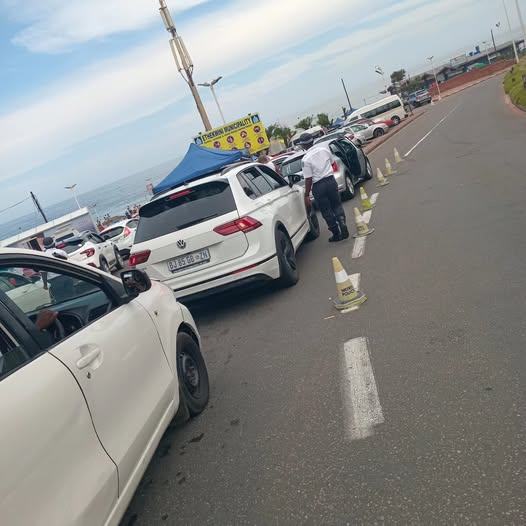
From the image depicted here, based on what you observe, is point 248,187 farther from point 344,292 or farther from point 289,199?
point 344,292

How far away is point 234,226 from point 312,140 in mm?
3964

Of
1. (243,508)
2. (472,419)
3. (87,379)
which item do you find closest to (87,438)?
(87,379)

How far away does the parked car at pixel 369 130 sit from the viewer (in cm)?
3842

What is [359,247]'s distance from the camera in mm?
7926

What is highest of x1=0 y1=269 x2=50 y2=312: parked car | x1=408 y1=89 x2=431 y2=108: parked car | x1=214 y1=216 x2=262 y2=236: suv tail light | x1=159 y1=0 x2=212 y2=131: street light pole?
Answer: x1=159 y1=0 x2=212 y2=131: street light pole

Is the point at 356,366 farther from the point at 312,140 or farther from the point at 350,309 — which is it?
the point at 312,140

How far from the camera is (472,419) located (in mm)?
3057

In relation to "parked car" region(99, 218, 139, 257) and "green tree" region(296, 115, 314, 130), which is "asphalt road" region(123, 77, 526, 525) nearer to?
"parked car" region(99, 218, 139, 257)

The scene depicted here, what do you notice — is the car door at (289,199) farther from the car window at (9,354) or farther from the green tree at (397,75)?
the green tree at (397,75)

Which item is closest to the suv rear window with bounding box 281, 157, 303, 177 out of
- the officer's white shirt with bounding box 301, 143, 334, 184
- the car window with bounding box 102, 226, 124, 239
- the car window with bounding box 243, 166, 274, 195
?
the officer's white shirt with bounding box 301, 143, 334, 184

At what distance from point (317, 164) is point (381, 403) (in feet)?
17.8

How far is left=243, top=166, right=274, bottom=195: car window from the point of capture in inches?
275

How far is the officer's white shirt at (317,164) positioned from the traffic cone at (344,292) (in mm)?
3195

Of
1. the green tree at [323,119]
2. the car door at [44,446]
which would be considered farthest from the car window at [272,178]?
the green tree at [323,119]
